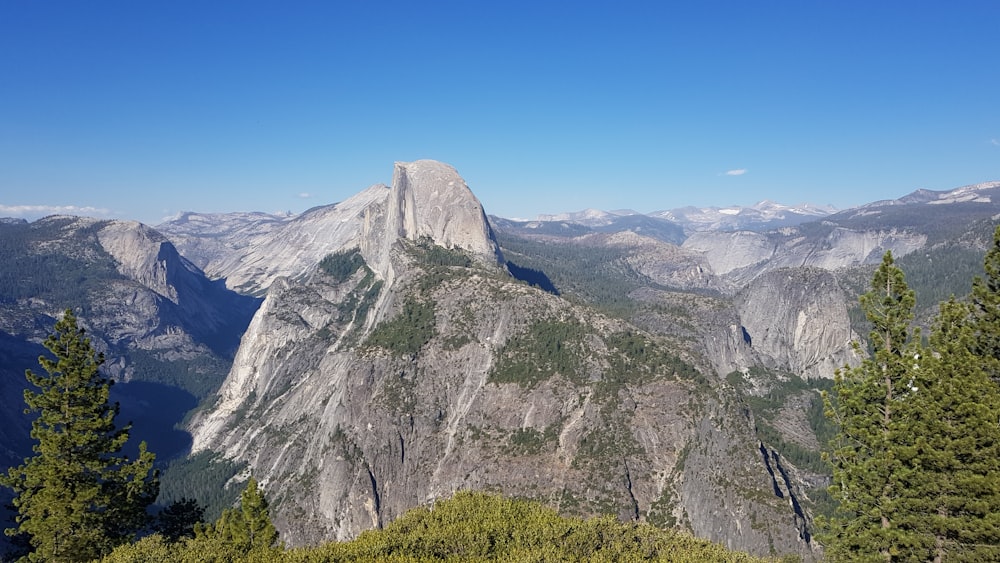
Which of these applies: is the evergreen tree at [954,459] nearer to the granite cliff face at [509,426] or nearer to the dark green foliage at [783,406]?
the granite cliff face at [509,426]

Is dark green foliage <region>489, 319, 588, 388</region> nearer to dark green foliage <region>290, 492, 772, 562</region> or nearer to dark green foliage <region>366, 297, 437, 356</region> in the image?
dark green foliage <region>366, 297, 437, 356</region>

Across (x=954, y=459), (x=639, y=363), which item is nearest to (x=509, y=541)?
(x=954, y=459)

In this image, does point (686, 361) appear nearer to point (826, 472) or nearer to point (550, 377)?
point (550, 377)

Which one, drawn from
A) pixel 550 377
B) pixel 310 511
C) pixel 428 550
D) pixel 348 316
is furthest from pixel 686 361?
pixel 348 316

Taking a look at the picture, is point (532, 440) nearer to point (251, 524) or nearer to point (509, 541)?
point (251, 524)

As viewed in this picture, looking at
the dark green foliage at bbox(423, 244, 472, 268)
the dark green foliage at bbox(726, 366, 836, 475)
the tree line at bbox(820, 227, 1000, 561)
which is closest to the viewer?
the tree line at bbox(820, 227, 1000, 561)

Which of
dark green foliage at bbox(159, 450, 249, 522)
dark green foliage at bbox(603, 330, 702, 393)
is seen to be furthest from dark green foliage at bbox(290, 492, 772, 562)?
dark green foliage at bbox(159, 450, 249, 522)

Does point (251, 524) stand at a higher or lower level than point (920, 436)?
lower
